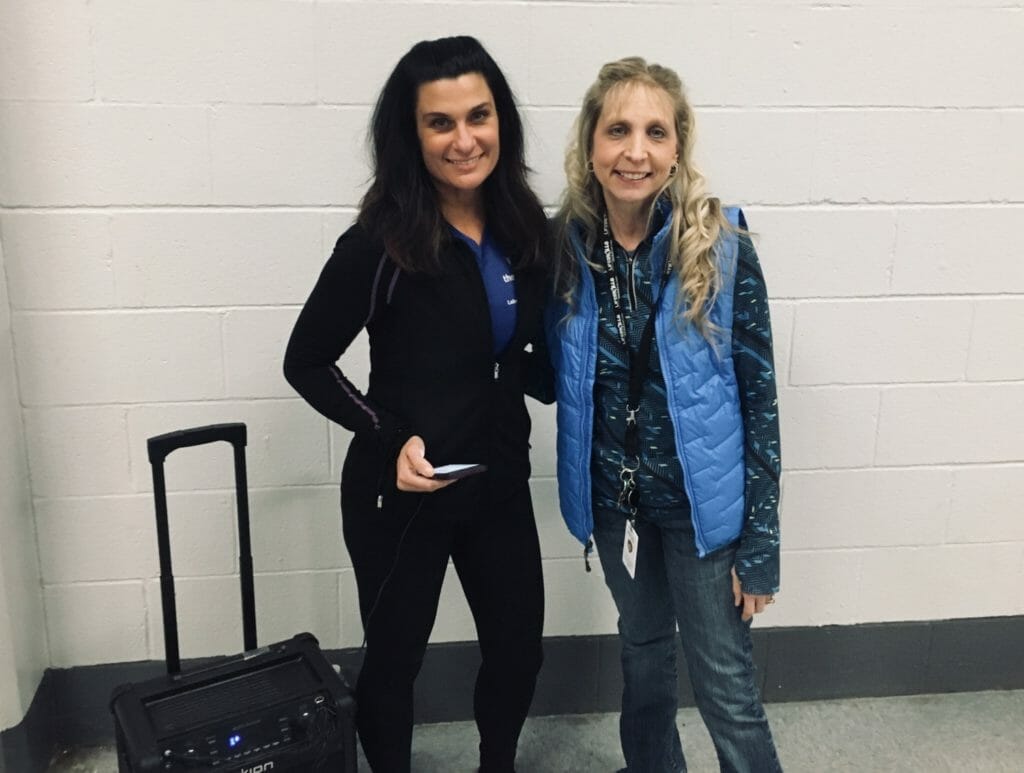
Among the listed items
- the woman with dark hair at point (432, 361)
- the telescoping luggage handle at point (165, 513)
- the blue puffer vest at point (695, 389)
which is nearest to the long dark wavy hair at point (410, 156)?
the woman with dark hair at point (432, 361)

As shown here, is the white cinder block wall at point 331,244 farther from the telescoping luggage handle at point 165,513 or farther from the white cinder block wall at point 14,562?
the telescoping luggage handle at point 165,513

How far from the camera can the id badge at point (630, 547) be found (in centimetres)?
164

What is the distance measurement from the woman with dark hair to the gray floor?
501mm

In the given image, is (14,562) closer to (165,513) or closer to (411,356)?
(165,513)

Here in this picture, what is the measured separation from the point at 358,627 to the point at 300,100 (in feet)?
4.19

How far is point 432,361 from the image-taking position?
157 centimetres

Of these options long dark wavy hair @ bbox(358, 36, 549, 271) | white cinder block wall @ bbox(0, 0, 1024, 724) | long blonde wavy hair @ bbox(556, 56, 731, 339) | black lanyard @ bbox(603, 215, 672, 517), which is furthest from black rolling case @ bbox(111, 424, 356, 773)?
long blonde wavy hair @ bbox(556, 56, 731, 339)

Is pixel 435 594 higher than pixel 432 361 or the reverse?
the reverse

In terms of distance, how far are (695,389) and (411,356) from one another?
0.50 metres

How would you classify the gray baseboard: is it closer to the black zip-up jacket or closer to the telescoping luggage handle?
the telescoping luggage handle

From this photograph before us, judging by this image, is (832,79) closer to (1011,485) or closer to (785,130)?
(785,130)

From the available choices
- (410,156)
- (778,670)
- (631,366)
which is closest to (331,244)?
(410,156)

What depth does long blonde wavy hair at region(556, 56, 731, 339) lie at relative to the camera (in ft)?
4.87

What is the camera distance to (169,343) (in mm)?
1978
